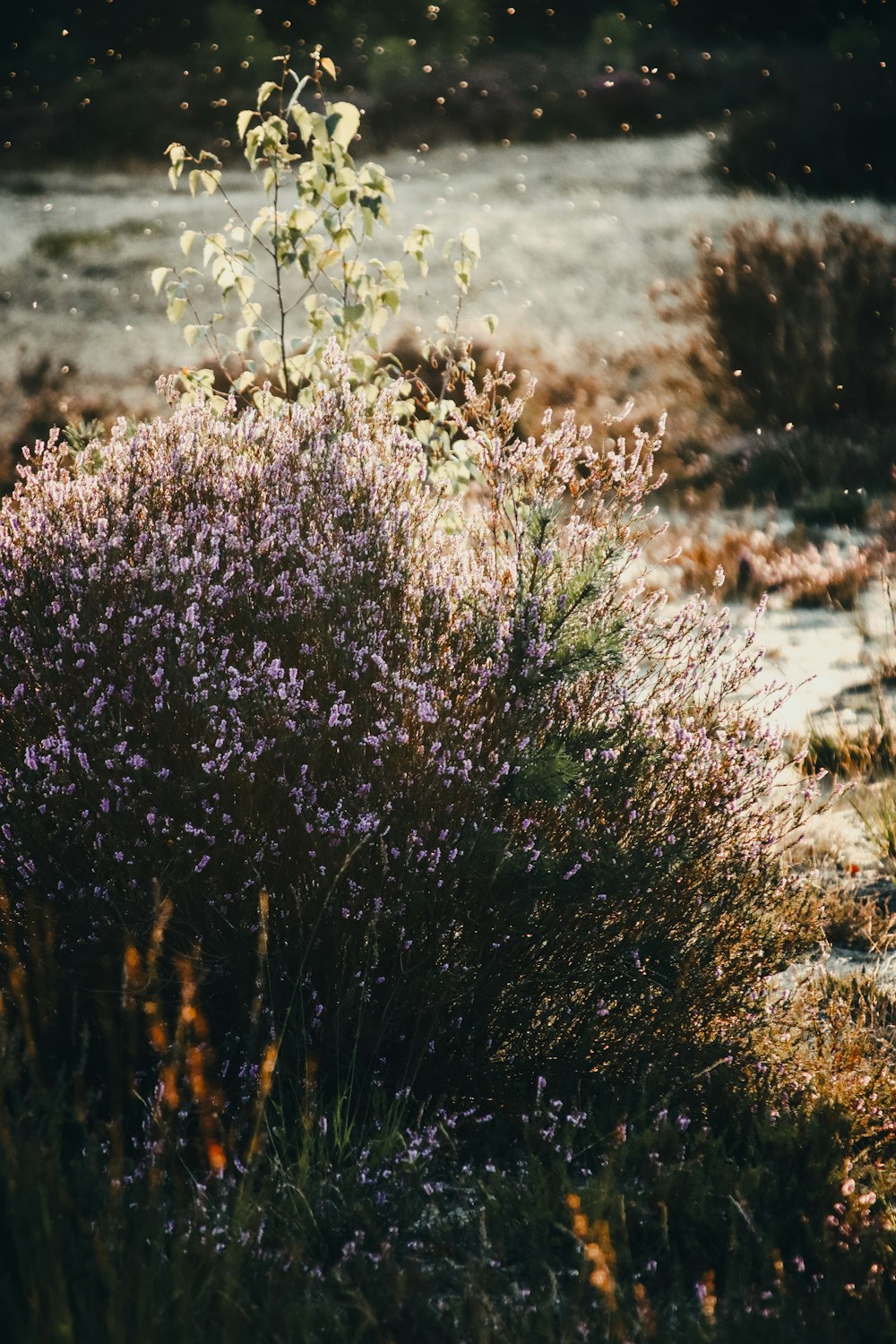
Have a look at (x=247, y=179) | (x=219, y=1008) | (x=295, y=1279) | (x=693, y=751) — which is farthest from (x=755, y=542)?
(x=247, y=179)

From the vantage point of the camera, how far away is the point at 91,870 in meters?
2.46

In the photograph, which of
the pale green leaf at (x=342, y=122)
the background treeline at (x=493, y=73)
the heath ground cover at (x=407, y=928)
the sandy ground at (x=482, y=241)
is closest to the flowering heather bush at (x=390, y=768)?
the heath ground cover at (x=407, y=928)

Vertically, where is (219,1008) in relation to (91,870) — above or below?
below

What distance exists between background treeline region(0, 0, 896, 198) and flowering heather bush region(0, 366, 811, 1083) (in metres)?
15.8

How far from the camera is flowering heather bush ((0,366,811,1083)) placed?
8.10 feet

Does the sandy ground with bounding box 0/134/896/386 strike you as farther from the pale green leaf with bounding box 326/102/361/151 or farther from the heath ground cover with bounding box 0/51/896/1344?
the heath ground cover with bounding box 0/51/896/1344

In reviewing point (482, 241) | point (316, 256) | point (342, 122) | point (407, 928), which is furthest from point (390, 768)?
point (482, 241)

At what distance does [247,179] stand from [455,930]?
1881 centimetres

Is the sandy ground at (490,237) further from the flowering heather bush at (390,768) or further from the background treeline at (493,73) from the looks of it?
the flowering heather bush at (390,768)

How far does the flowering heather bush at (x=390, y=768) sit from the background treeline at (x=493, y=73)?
15788 millimetres

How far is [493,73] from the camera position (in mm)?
23031

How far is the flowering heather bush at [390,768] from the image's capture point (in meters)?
2.47

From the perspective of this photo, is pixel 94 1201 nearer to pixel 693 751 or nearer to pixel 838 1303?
pixel 838 1303

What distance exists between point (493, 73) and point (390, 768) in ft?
78.0
